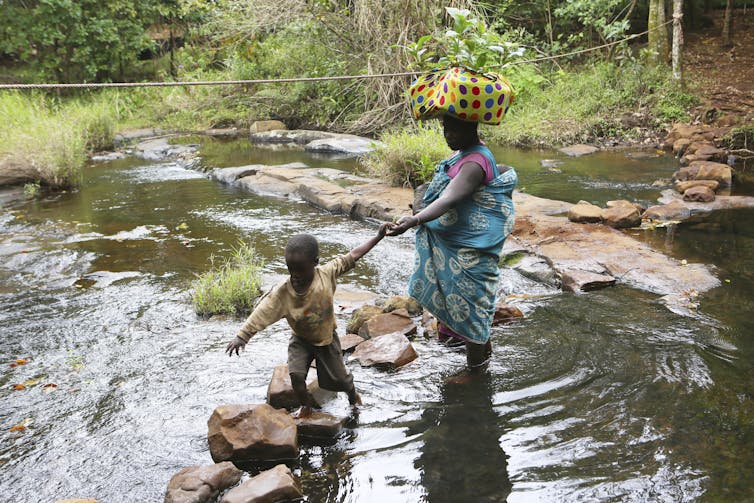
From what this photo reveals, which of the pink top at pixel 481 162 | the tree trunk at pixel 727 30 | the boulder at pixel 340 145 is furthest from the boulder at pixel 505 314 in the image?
the tree trunk at pixel 727 30

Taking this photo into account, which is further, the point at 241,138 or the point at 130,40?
the point at 130,40

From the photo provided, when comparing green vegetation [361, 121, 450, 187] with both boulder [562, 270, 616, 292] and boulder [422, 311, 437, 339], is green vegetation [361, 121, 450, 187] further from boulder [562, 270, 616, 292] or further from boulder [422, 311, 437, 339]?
boulder [422, 311, 437, 339]

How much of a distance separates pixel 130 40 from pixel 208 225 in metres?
14.9

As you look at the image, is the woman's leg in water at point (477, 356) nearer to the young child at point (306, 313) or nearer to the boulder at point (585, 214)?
the young child at point (306, 313)

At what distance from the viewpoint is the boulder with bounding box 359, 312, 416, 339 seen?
4.15 metres

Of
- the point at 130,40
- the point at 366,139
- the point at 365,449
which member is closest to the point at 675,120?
the point at 366,139

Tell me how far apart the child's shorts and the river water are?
0.72 ft

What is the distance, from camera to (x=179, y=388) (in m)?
3.61

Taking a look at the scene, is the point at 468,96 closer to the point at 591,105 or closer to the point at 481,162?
the point at 481,162


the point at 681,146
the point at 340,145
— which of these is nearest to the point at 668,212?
the point at 681,146

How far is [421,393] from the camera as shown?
3475mm

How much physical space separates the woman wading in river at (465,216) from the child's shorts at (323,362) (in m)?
0.69

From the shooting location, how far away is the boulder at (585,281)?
480 cm

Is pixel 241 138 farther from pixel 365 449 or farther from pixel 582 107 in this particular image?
pixel 365 449
